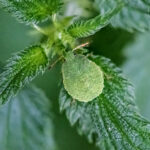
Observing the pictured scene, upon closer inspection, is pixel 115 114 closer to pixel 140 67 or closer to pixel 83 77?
pixel 83 77

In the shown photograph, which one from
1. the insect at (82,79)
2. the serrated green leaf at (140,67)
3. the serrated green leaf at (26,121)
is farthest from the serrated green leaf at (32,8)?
the serrated green leaf at (140,67)

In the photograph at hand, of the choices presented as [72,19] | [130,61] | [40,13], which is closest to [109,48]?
[130,61]

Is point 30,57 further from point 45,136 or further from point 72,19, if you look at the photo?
point 45,136

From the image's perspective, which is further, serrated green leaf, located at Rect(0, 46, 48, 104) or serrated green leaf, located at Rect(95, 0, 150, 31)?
serrated green leaf, located at Rect(95, 0, 150, 31)

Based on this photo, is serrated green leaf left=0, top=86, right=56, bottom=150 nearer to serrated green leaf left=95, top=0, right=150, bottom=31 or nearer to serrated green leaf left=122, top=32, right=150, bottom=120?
serrated green leaf left=95, top=0, right=150, bottom=31

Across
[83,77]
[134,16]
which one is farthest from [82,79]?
[134,16]

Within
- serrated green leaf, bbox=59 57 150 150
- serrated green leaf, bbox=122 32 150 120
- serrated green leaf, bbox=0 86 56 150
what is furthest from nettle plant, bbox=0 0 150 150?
serrated green leaf, bbox=122 32 150 120
